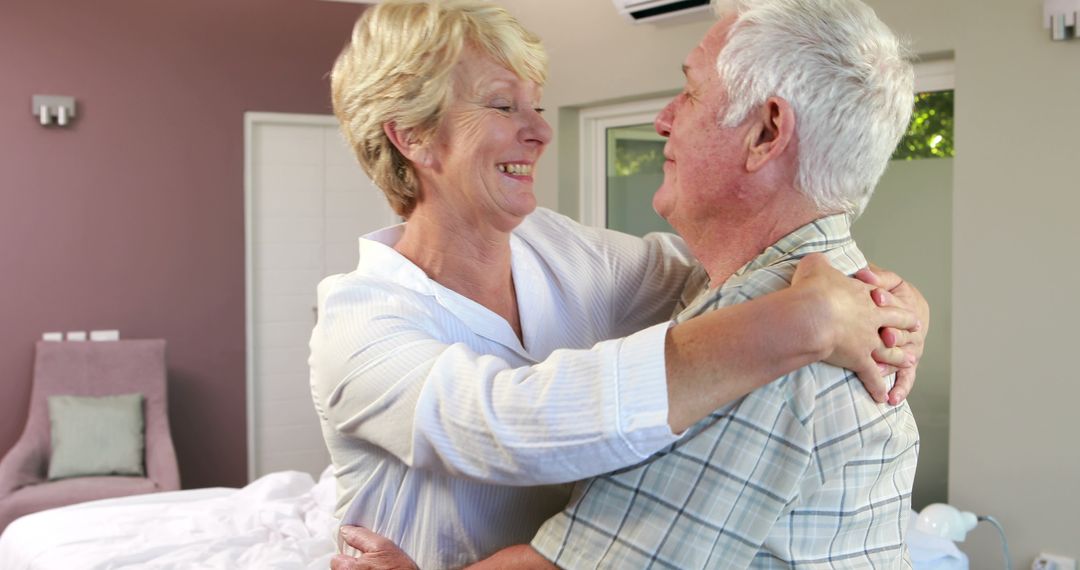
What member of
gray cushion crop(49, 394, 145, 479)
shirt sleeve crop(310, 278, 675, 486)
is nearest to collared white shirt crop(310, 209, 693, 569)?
shirt sleeve crop(310, 278, 675, 486)

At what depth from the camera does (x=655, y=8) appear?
14.8 ft

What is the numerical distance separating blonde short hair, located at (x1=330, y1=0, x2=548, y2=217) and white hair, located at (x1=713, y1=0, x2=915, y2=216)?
347mm

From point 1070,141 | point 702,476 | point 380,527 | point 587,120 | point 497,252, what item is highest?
point 587,120

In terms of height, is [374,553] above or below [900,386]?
below

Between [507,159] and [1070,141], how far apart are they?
97.2 inches

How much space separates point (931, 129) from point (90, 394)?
4.44 m

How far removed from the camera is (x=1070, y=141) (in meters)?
3.26

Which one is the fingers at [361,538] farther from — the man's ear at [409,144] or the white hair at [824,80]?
the white hair at [824,80]

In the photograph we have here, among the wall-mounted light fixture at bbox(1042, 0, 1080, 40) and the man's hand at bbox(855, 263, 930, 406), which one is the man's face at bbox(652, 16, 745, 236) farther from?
the wall-mounted light fixture at bbox(1042, 0, 1080, 40)

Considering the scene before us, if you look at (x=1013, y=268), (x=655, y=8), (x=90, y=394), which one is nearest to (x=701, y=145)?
(x=1013, y=268)

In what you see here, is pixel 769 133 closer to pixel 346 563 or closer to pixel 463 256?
pixel 463 256

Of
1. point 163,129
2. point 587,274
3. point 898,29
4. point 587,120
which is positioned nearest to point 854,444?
point 587,274

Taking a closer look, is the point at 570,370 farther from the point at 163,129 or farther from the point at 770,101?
the point at 163,129

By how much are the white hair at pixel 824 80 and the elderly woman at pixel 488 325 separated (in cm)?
17
